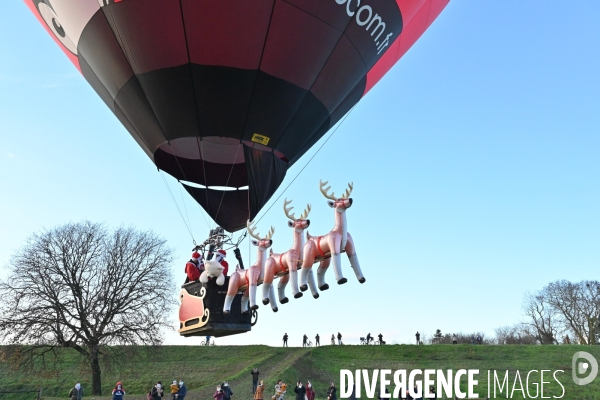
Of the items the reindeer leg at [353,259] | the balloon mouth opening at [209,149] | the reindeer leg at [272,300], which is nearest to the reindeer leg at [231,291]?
the reindeer leg at [272,300]

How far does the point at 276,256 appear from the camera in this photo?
8797 millimetres

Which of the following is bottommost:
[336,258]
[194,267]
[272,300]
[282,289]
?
[272,300]

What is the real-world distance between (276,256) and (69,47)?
24.5 ft

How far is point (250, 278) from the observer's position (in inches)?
360

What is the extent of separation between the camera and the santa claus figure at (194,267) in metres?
10.4

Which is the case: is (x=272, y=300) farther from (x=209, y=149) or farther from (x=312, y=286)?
(x=209, y=149)

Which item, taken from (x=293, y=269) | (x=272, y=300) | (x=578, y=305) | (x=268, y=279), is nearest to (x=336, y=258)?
(x=293, y=269)

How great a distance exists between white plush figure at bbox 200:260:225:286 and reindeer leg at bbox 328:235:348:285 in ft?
8.95

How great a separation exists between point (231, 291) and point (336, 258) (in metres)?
2.49

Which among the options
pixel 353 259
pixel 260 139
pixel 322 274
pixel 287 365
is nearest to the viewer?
pixel 353 259

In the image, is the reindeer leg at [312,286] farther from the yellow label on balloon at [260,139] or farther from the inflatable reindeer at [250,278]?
the yellow label on balloon at [260,139]

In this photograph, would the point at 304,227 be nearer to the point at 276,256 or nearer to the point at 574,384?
the point at 276,256

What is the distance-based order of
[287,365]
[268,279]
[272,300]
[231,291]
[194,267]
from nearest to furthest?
[268,279]
[272,300]
[231,291]
[194,267]
[287,365]

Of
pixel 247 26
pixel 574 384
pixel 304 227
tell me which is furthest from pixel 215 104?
pixel 574 384
